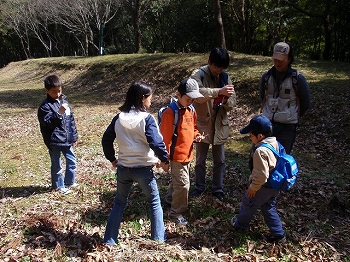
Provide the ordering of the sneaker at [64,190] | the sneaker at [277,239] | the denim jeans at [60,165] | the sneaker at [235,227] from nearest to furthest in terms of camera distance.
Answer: the sneaker at [277,239]
the sneaker at [235,227]
the denim jeans at [60,165]
the sneaker at [64,190]

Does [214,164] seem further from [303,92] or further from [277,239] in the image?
[303,92]

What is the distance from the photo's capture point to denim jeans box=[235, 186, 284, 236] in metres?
3.53

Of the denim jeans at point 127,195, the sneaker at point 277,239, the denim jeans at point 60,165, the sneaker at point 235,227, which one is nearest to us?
the denim jeans at point 127,195

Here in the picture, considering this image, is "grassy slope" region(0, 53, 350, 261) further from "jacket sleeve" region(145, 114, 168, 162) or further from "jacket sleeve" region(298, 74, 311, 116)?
"jacket sleeve" region(298, 74, 311, 116)

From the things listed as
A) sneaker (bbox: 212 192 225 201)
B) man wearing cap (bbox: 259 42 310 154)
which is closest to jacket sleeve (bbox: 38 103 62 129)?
sneaker (bbox: 212 192 225 201)

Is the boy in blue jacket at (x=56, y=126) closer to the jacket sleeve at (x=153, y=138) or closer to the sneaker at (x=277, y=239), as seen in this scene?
the jacket sleeve at (x=153, y=138)

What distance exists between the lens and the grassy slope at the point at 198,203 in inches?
143

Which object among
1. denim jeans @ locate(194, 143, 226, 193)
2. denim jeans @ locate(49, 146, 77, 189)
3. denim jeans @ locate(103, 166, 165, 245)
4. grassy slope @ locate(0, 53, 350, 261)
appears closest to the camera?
denim jeans @ locate(103, 166, 165, 245)

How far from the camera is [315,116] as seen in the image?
335 inches

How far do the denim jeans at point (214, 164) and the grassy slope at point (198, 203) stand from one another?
22 centimetres

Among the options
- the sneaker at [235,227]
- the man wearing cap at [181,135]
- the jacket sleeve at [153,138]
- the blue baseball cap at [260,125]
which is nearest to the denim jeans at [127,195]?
the jacket sleeve at [153,138]

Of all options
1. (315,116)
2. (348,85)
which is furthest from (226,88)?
(348,85)

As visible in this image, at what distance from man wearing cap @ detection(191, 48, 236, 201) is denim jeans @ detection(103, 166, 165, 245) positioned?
4.09 ft

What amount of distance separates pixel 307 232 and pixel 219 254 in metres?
1.26
